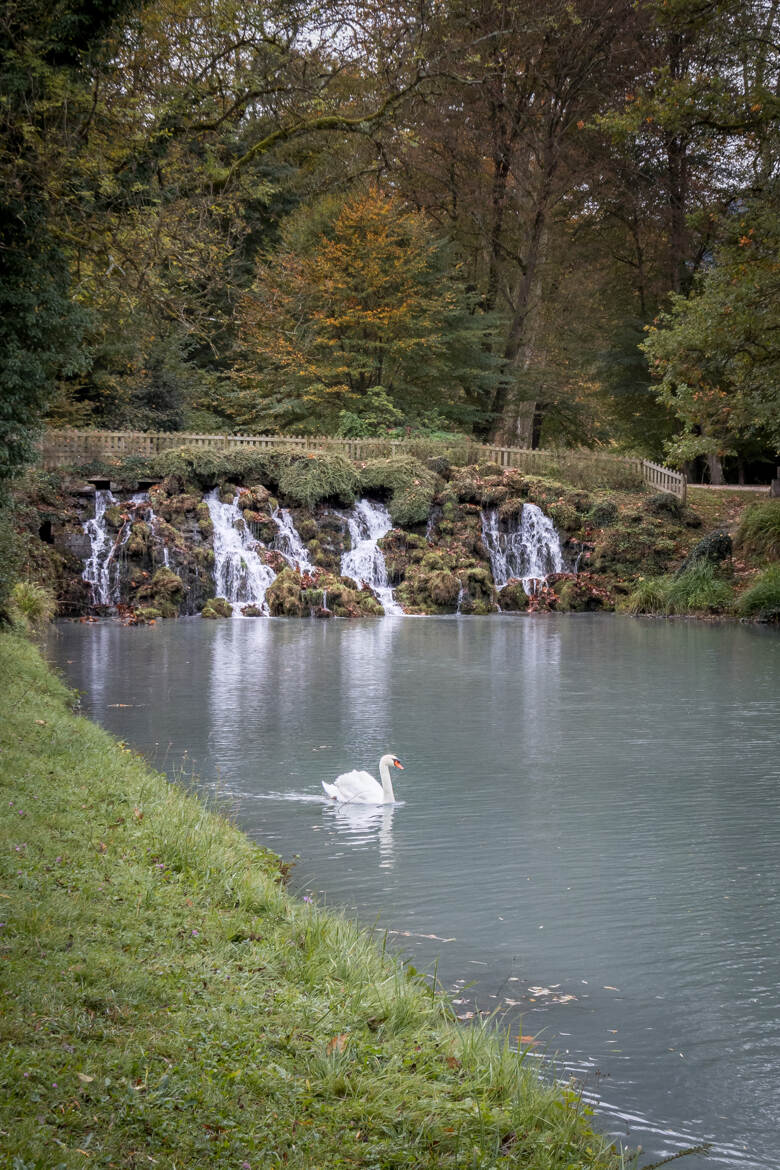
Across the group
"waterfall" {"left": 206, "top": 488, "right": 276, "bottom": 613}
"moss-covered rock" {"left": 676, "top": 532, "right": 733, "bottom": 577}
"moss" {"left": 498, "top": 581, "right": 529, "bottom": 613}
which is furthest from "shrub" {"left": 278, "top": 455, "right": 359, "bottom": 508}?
"moss-covered rock" {"left": 676, "top": 532, "right": 733, "bottom": 577}

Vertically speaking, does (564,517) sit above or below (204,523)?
above

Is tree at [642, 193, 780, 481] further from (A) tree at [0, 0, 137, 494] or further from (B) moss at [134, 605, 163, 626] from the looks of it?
(A) tree at [0, 0, 137, 494]

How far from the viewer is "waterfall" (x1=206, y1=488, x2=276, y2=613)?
2772 centimetres

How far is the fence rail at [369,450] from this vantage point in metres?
29.7

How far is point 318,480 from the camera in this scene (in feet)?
100

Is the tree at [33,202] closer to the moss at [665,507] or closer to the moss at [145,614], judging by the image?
the moss at [145,614]

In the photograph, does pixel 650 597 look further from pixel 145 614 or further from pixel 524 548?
pixel 145 614

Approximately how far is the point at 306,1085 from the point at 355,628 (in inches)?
817

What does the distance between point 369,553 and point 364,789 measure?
21510 mm

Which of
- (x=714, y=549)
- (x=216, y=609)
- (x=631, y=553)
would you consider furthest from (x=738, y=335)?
(x=216, y=609)

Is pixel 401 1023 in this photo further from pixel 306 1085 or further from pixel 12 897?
pixel 12 897

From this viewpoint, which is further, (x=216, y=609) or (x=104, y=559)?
(x=104, y=559)

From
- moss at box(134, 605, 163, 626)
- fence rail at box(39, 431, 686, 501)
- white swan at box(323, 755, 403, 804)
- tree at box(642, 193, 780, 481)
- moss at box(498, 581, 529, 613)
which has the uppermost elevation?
tree at box(642, 193, 780, 481)

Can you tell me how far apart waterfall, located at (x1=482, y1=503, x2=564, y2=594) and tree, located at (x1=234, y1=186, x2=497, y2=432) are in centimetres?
742
